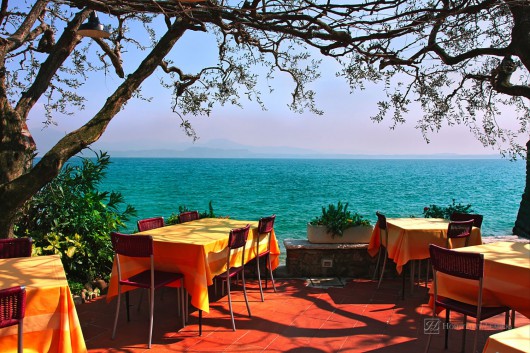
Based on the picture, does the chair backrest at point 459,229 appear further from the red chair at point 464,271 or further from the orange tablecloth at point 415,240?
the red chair at point 464,271

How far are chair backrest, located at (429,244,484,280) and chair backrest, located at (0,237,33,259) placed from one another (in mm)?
3300

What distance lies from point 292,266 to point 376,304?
1447 millimetres

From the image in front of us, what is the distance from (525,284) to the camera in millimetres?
2852

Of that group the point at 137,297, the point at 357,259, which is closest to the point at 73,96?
the point at 137,297

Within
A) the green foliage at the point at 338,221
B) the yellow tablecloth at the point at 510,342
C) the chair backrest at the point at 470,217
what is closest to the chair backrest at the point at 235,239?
the green foliage at the point at 338,221

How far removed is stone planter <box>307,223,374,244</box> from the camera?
5.64 metres

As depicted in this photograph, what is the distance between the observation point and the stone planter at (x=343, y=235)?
564cm

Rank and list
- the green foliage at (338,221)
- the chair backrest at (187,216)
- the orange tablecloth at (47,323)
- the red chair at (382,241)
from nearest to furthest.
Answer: the orange tablecloth at (47,323) < the red chair at (382,241) < the chair backrest at (187,216) < the green foliage at (338,221)

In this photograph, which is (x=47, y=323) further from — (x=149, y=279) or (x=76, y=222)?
(x=76, y=222)

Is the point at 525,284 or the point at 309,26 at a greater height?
the point at 309,26

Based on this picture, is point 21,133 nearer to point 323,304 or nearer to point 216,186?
point 323,304

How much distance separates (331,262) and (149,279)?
9.13 ft

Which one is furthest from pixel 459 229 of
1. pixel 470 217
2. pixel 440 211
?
pixel 440 211

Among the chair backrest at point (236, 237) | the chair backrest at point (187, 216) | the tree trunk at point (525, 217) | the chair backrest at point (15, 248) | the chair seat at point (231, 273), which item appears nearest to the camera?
the chair backrest at point (15, 248)
